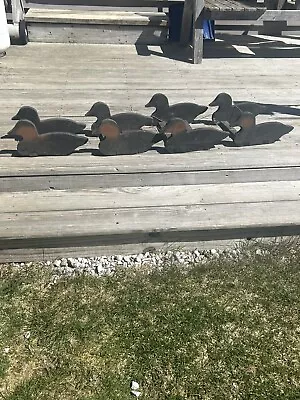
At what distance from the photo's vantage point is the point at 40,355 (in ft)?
7.86

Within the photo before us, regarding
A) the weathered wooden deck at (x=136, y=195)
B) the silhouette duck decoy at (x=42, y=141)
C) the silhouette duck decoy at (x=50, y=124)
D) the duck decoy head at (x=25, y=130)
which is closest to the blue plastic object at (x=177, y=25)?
the weathered wooden deck at (x=136, y=195)

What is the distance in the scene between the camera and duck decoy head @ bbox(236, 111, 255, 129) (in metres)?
3.81

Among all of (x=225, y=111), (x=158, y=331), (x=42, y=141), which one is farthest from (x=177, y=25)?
(x=158, y=331)

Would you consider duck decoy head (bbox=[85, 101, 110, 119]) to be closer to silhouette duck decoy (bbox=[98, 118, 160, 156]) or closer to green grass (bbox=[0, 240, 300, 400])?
silhouette duck decoy (bbox=[98, 118, 160, 156])

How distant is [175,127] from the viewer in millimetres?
3666

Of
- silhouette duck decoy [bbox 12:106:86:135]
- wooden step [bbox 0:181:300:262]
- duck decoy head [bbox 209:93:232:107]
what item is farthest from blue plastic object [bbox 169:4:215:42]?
wooden step [bbox 0:181:300:262]

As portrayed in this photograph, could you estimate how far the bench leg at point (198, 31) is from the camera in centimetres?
556

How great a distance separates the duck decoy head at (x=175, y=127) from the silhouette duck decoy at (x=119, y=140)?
130 mm

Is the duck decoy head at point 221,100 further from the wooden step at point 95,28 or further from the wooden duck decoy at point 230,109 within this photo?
the wooden step at point 95,28

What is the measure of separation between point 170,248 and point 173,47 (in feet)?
13.9

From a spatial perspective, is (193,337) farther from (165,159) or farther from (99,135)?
(99,135)

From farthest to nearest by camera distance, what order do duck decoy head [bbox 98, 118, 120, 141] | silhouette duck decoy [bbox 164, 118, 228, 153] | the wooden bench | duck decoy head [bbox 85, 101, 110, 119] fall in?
the wooden bench → duck decoy head [bbox 85, 101, 110, 119] → silhouette duck decoy [bbox 164, 118, 228, 153] → duck decoy head [bbox 98, 118, 120, 141]

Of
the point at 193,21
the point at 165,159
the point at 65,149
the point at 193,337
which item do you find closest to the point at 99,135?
the point at 65,149

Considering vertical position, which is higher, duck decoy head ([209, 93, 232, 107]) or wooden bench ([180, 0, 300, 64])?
wooden bench ([180, 0, 300, 64])
